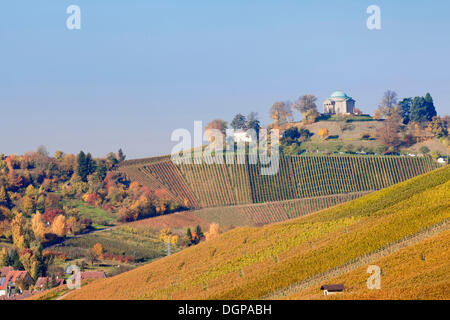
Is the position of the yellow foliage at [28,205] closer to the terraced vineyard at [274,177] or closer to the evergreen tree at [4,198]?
the evergreen tree at [4,198]

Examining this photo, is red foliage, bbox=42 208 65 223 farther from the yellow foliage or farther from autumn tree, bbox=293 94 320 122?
autumn tree, bbox=293 94 320 122

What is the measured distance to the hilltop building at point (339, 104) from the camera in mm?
195225

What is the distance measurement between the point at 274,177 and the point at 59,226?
44715 mm

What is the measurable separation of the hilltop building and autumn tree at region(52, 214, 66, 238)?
100 meters

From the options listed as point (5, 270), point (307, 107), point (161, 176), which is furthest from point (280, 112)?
point (5, 270)

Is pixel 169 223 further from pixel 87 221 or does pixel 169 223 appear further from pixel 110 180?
pixel 110 180

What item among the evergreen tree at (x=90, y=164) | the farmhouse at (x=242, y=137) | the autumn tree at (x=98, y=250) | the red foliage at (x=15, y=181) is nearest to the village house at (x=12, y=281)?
the autumn tree at (x=98, y=250)

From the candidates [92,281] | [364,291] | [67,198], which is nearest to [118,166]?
[67,198]

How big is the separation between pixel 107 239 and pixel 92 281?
3025 centimetres

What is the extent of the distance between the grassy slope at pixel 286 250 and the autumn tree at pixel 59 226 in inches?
1485

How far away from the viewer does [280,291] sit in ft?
170

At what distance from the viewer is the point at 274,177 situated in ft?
458

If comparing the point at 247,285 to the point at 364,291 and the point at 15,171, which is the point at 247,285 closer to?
the point at 364,291
